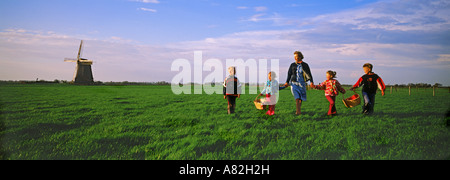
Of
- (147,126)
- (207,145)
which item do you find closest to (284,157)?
(207,145)

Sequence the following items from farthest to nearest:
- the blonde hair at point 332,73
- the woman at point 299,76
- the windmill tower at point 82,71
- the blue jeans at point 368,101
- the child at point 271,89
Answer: the windmill tower at point 82,71
the blue jeans at point 368,101
the blonde hair at point 332,73
the child at point 271,89
the woman at point 299,76

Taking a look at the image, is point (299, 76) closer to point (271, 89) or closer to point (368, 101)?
point (271, 89)

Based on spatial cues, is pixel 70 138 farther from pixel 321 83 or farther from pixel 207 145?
pixel 321 83

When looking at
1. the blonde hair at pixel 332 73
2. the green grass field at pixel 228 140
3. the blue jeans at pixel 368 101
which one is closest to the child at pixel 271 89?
the green grass field at pixel 228 140

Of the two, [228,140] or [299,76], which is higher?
[299,76]

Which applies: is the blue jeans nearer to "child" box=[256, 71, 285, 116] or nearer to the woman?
the woman

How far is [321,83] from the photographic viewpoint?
365 inches

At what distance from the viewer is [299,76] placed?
8570 mm

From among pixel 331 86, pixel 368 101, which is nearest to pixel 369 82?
pixel 368 101

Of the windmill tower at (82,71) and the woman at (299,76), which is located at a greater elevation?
the windmill tower at (82,71)

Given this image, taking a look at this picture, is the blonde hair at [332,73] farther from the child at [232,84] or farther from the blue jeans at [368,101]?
the child at [232,84]

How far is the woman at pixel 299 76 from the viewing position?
27.5ft

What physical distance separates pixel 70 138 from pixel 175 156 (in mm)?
3140

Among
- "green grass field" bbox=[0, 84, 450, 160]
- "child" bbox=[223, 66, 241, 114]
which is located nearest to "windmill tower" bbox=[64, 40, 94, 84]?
"green grass field" bbox=[0, 84, 450, 160]
